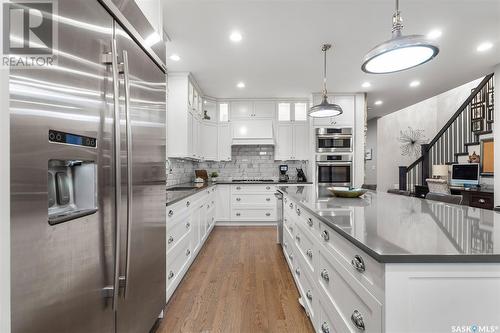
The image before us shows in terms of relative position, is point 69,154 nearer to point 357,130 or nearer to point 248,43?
point 248,43

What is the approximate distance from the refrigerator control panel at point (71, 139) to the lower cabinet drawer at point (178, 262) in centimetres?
133

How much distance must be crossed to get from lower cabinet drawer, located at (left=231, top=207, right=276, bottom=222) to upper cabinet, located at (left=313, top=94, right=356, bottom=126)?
6.61 feet

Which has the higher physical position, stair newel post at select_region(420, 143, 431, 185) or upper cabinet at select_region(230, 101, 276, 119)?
upper cabinet at select_region(230, 101, 276, 119)

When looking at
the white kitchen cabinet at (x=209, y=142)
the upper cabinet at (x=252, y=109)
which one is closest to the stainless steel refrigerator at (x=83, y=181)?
the white kitchen cabinet at (x=209, y=142)

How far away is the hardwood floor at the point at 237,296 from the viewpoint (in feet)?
5.86

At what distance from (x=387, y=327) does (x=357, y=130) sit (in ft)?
15.0

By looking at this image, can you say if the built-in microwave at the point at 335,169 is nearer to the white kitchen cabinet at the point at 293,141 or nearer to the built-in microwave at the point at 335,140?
the built-in microwave at the point at 335,140

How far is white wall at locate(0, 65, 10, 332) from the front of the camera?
2.11ft

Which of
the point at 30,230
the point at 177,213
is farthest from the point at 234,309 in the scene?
the point at 30,230

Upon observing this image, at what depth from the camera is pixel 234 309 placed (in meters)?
1.98

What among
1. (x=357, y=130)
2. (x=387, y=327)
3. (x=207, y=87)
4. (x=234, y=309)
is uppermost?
(x=207, y=87)

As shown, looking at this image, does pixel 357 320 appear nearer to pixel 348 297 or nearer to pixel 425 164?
pixel 348 297

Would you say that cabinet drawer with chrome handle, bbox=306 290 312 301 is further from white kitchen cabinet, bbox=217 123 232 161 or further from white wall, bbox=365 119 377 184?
white wall, bbox=365 119 377 184

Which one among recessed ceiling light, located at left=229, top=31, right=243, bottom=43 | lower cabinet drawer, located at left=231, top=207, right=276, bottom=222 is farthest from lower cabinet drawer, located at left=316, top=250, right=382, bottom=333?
lower cabinet drawer, located at left=231, top=207, right=276, bottom=222
